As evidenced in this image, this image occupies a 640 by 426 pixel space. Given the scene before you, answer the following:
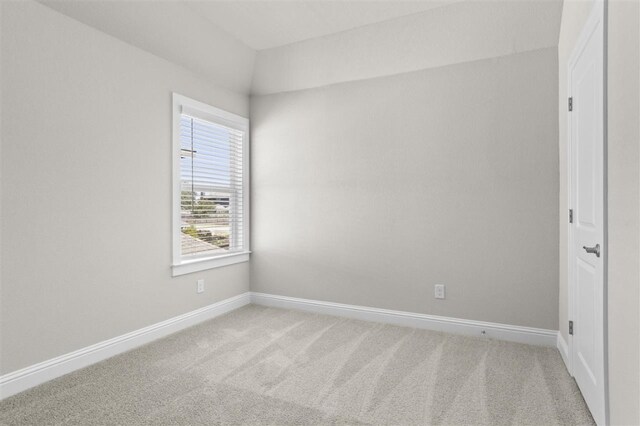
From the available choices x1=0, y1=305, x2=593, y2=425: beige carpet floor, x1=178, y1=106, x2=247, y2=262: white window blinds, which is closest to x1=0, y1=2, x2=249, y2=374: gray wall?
x1=178, y1=106, x2=247, y2=262: white window blinds

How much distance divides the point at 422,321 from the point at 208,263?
211cm

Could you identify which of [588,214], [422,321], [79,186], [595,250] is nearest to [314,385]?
[422,321]

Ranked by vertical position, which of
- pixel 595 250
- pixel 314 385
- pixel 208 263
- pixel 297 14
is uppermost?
pixel 297 14

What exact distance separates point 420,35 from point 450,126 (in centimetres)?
82

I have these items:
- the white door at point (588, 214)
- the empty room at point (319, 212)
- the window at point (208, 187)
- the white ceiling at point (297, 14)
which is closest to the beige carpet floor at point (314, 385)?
the empty room at point (319, 212)

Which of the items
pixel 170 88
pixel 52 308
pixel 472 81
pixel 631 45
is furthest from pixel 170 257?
pixel 631 45

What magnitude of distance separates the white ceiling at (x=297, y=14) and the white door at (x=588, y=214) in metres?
1.34

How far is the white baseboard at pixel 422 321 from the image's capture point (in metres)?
2.95

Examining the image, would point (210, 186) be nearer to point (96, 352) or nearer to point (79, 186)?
point (79, 186)

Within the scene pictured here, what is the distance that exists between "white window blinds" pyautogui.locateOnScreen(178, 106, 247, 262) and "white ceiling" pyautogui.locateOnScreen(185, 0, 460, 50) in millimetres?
864

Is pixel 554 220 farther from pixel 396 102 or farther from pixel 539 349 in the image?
pixel 396 102

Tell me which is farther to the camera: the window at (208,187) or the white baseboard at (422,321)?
the window at (208,187)

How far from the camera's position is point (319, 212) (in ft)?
12.7

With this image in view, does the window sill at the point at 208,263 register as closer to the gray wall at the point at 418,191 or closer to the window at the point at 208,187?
the window at the point at 208,187
